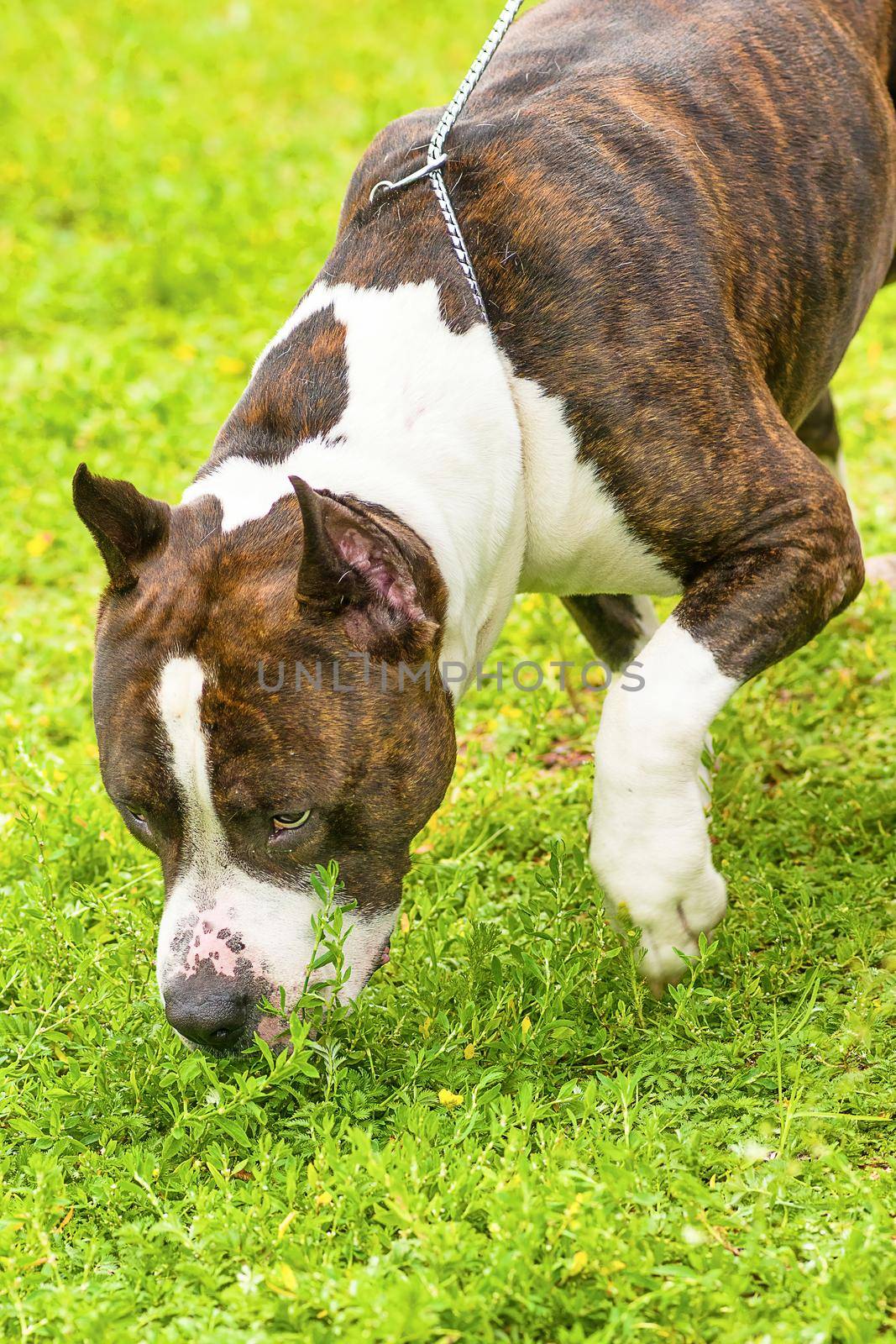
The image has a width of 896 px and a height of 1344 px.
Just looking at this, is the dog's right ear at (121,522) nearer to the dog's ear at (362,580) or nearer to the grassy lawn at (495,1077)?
the dog's ear at (362,580)

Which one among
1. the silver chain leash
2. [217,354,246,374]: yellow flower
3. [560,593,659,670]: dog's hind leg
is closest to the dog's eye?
the silver chain leash

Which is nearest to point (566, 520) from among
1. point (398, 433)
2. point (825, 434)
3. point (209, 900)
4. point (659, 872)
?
point (398, 433)

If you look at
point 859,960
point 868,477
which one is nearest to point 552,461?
point 859,960

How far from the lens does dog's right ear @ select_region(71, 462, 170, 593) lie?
285 centimetres

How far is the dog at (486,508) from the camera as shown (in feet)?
9.11

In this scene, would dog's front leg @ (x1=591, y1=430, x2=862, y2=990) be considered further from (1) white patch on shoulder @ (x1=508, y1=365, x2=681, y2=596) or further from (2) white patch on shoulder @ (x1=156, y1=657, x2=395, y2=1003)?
(2) white patch on shoulder @ (x1=156, y1=657, x2=395, y2=1003)

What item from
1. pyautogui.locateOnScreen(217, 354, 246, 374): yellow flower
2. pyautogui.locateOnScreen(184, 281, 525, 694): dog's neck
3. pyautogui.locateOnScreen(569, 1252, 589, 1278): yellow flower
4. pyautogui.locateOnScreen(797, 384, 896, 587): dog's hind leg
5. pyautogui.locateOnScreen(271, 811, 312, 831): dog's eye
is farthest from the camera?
pyautogui.locateOnScreen(217, 354, 246, 374): yellow flower

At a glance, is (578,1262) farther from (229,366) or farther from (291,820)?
(229,366)

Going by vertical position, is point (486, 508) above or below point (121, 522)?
below

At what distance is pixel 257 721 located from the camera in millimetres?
2727

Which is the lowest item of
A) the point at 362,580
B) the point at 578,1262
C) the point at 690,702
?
the point at 578,1262

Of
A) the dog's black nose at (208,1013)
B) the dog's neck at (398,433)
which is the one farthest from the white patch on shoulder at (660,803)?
the dog's black nose at (208,1013)

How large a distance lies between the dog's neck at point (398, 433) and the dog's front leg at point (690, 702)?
1.24ft

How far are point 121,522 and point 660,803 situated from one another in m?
1.13
